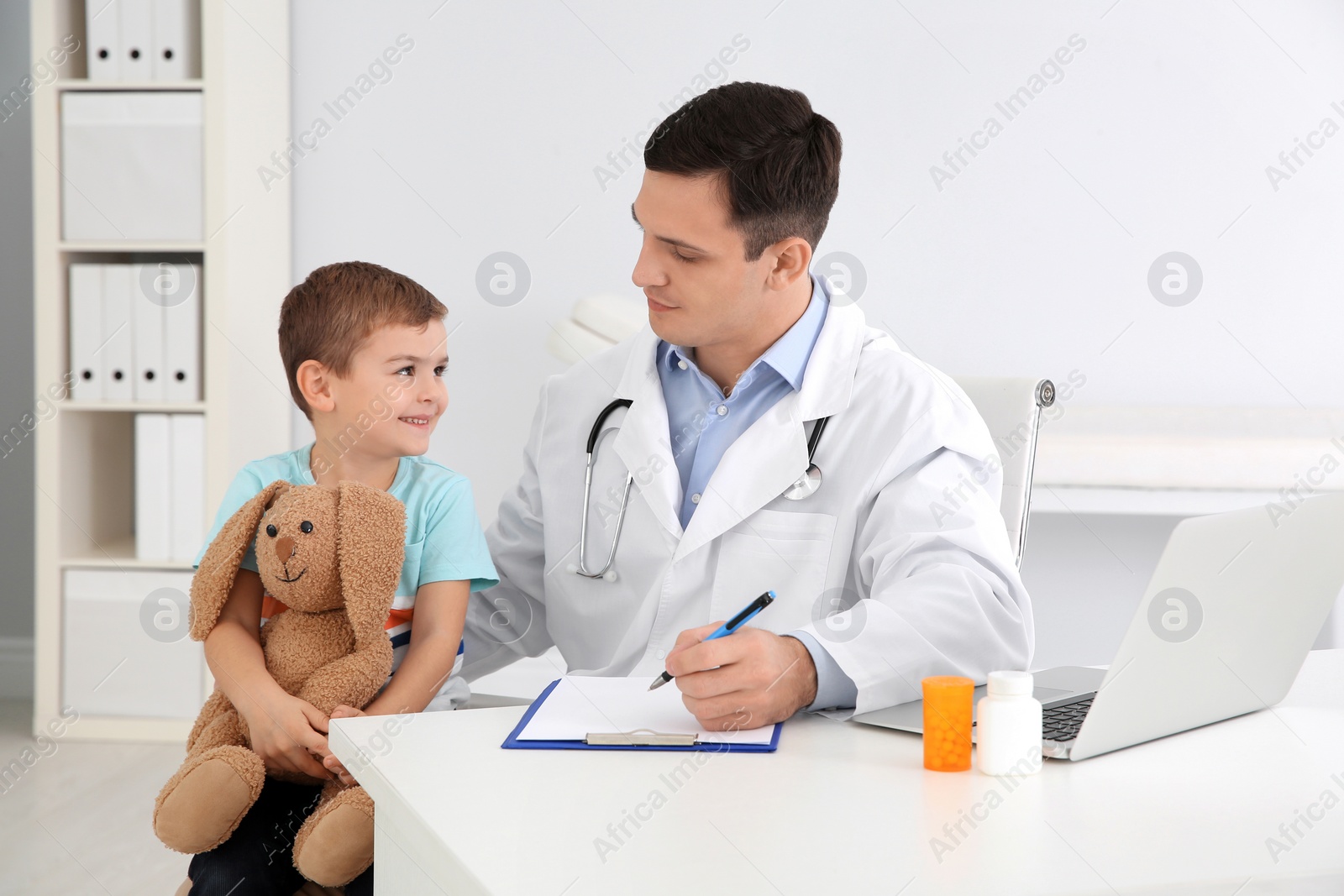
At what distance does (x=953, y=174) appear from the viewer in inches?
109

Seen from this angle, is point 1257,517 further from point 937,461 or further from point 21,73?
point 21,73

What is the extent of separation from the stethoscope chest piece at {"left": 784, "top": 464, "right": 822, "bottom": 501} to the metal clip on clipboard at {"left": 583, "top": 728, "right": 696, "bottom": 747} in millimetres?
443

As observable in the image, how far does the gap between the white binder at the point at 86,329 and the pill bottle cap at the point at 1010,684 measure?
7.82 feet

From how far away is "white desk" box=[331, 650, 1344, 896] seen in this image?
0.63 m

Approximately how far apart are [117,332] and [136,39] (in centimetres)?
66

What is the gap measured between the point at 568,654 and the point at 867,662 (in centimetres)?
60

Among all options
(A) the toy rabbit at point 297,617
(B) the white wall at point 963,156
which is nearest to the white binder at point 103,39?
(B) the white wall at point 963,156

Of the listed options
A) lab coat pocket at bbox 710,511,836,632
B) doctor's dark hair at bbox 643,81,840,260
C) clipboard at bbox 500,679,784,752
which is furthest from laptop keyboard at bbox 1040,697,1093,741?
doctor's dark hair at bbox 643,81,840,260

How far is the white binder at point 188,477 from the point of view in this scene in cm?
262

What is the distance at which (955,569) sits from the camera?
1.07m

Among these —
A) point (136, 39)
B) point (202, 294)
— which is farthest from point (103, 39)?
point (202, 294)

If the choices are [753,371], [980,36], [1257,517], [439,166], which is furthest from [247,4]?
[1257,517]

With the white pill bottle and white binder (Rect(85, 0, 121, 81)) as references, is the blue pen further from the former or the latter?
white binder (Rect(85, 0, 121, 81))

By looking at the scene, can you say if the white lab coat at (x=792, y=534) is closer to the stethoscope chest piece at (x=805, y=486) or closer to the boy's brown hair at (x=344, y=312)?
the stethoscope chest piece at (x=805, y=486)
